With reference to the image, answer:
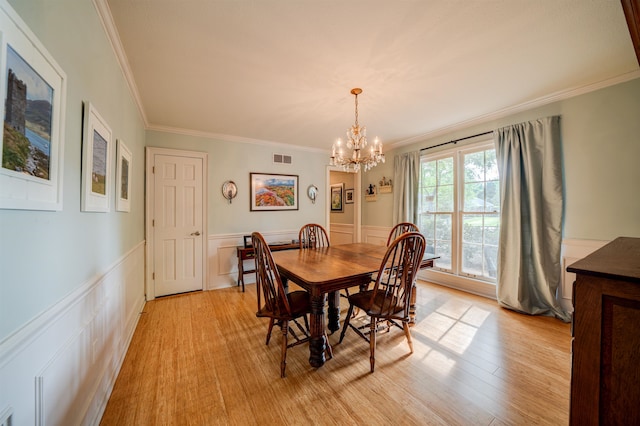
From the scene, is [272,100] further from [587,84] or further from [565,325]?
[565,325]

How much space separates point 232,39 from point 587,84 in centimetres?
341

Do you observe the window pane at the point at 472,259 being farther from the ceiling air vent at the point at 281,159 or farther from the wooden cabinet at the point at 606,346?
the ceiling air vent at the point at 281,159

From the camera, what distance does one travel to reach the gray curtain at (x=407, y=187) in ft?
13.3

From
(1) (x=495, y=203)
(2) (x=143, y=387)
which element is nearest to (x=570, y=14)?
(1) (x=495, y=203)

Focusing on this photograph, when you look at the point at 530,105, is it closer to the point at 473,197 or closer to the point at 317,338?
the point at 473,197

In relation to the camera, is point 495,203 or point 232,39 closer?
point 232,39

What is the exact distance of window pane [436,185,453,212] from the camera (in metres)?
3.69

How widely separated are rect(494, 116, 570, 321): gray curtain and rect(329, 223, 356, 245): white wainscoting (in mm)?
2903

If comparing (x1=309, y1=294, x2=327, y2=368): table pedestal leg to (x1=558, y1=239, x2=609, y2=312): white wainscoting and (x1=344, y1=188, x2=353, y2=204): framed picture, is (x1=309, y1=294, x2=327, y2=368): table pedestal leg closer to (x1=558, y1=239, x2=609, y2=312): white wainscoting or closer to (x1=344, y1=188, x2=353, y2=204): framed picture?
(x1=558, y1=239, x2=609, y2=312): white wainscoting

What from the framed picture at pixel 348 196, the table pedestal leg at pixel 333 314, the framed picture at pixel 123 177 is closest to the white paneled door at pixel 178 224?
the framed picture at pixel 123 177

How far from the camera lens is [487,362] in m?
1.88

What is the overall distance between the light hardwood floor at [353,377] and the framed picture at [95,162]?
129 cm

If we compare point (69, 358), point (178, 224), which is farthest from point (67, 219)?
point (178, 224)

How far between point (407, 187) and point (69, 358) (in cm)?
420
